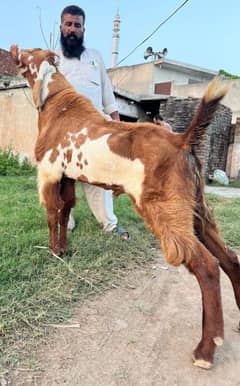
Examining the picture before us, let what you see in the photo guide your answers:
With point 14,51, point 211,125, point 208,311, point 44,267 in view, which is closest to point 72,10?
point 14,51

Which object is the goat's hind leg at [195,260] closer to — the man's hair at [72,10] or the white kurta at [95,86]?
the white kurta at [95,86]

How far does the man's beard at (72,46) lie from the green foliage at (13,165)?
15.8 feet

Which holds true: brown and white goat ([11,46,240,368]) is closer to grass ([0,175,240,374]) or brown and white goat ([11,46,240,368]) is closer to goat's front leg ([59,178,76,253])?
goat's front leg ([59,178,76,253])

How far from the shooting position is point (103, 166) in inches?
84.0

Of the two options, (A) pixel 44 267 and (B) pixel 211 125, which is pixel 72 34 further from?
(B) pixel 211 125

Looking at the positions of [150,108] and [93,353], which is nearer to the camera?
[93,353]

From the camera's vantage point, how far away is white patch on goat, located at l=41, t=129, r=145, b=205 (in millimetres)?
1998

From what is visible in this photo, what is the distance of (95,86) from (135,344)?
7.46 ft

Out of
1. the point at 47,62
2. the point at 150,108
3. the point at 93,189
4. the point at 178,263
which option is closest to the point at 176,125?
the point at 150,108

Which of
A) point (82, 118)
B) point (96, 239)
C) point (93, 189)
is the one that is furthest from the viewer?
point (93, 189)

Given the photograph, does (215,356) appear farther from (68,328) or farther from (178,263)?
(68,328)

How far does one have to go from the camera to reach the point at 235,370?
1.76 metres

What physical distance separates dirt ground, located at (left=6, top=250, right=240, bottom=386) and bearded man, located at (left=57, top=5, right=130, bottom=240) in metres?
1.06

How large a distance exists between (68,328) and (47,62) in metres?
1.85
